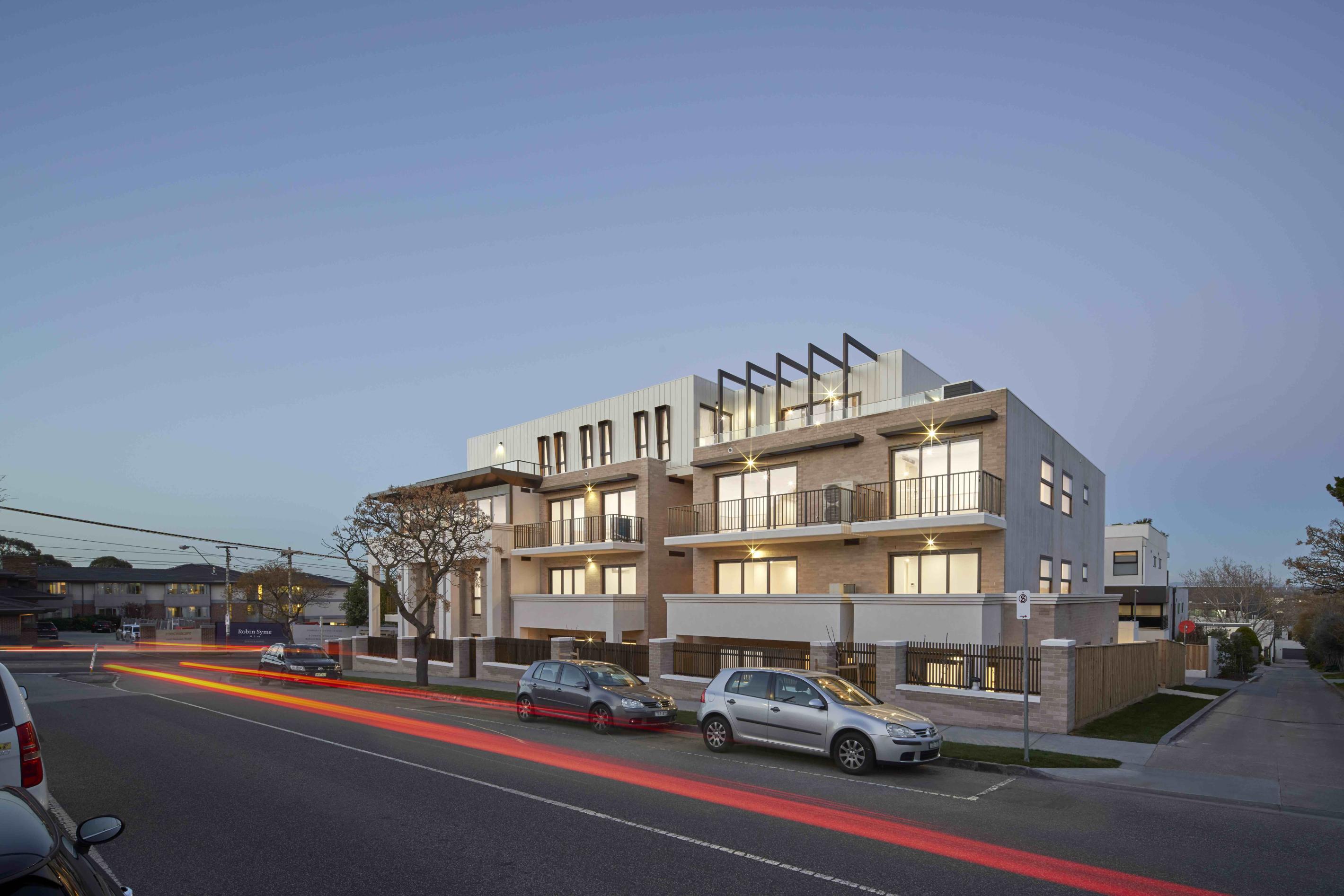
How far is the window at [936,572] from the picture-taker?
21734 millimetres

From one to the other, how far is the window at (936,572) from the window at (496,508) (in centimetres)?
1744

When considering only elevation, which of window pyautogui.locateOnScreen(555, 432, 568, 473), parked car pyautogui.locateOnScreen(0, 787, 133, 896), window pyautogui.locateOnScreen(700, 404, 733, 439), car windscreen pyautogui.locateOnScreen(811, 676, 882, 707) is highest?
window pyautogui.locateOnScreen(700, 404, 733, 439)

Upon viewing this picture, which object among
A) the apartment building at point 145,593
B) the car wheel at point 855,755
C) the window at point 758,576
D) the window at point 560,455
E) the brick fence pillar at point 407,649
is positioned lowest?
the apartment building at point 145,593

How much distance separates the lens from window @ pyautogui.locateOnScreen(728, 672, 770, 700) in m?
13.9

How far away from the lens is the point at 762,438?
2662 centimetres

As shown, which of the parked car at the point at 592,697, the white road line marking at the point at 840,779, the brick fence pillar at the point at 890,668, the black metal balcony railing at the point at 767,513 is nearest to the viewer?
the white road line marking at the point at 840,779

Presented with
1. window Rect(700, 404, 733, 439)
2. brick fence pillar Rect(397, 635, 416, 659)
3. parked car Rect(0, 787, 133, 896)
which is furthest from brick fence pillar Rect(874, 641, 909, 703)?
brick fence pillar Rect(397, 635, 416, 659)

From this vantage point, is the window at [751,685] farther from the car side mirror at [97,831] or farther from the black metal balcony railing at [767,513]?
the car side mirror at [97,831]

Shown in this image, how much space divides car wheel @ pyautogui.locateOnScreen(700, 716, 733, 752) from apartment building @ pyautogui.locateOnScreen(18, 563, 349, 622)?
74469 mm

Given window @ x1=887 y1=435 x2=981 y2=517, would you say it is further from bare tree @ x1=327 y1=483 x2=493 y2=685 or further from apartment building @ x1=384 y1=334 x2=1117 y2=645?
bare tree @ x1=327 y1=483 x2=493 y2=685

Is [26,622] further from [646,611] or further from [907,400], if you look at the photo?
[907,400]

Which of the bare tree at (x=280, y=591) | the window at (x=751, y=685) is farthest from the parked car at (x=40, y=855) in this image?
the bare tree at (x=280, y=591)

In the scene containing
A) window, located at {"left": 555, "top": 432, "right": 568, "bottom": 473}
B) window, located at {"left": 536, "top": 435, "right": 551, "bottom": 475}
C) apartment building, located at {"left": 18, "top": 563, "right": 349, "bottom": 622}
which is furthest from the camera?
apartment building, located at {"left": 18, "top": 563, "right": 349, "bottom": 622}

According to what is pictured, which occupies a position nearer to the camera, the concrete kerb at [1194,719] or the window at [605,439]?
the concrete kerb at [1194,719]
